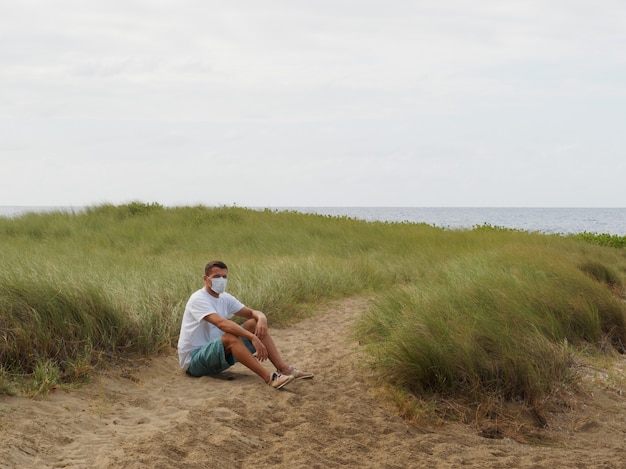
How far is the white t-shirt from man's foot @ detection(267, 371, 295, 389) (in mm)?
713

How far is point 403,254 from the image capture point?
1490 cm

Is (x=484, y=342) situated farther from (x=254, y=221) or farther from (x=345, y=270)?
(x=254, y=221)

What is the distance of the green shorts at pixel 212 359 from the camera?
21.1ft

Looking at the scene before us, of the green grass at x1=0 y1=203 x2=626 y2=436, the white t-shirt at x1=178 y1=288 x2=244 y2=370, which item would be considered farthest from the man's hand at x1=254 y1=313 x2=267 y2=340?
the green grass at x1=0 y1=203 x2=626 y2=436

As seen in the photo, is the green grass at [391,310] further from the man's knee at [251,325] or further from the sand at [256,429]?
the man's knee at [251,325]

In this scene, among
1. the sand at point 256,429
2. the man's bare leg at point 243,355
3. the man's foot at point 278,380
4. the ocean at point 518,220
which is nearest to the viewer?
the sand at point 256,429

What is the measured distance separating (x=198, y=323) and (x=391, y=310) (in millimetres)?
2544

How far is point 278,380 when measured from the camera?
6234mm

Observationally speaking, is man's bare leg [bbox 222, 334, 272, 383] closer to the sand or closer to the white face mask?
the sand

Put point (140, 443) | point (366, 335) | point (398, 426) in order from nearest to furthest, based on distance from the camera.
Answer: point (140, 443) → point (398, 426) → point (366, 335)

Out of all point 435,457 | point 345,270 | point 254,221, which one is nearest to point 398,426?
point 435,457

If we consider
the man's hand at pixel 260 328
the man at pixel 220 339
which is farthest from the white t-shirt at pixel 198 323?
the man's hand at pixel 260 328

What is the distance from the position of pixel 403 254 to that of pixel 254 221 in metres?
6.37

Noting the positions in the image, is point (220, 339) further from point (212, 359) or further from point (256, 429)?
point (256, 429)
